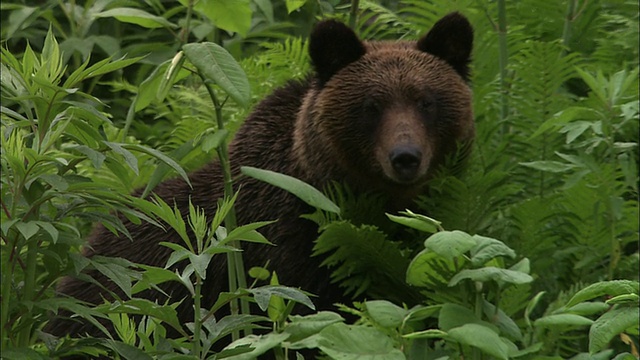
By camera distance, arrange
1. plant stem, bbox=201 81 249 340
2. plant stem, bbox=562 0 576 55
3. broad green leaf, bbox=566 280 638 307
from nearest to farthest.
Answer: broad green leaf, bbox=566 280 638 307 < plant stem, bbox=201 81 249 340 < plant stem, bbox=562 0 576 55

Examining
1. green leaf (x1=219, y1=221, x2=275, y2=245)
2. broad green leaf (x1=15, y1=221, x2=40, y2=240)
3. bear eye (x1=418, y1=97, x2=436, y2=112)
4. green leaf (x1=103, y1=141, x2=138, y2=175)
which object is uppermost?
green leaf (x1=103, y1=141, x2=138, y2=175)

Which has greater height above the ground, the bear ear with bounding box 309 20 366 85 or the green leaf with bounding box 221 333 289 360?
the bear ear with bounding box 309 20 366 85

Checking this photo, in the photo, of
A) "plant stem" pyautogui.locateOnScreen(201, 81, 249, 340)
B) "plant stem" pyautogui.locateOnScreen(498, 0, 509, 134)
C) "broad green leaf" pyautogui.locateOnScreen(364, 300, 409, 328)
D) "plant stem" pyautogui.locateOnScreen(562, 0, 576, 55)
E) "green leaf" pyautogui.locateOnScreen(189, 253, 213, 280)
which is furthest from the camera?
"plant stem" pyautogui.locateOnScreen(562, 0, 576, 55)

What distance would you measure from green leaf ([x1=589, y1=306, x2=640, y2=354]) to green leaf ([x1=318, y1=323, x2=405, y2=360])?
0.50 meters

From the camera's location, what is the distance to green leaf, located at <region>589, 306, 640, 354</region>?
9.96 ft

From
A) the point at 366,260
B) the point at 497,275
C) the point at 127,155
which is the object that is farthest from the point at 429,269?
the point at 366,260

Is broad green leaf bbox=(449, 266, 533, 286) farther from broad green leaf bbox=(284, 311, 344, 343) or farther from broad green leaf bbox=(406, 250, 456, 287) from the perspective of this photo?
broad green leaf bbox=(284, 311, 344, 343)

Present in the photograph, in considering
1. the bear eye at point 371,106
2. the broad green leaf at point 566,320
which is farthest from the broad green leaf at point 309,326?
the bear eye at point 371,106

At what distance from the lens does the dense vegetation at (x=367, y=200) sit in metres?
3.09

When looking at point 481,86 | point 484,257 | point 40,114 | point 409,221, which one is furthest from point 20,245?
point 481,86

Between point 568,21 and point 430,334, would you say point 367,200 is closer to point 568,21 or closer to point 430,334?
point 568,21

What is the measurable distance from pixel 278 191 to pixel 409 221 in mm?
1837

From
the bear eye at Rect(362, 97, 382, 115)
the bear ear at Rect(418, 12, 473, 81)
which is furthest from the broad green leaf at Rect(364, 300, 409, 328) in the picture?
the bear ear at Rect(418, 12, 473, 81)

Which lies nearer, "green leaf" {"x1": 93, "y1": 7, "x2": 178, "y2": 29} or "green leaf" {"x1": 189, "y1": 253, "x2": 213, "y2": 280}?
"green leaf" {"x1": 189, "y1": 253, "x2": 213, "y2": 280}
